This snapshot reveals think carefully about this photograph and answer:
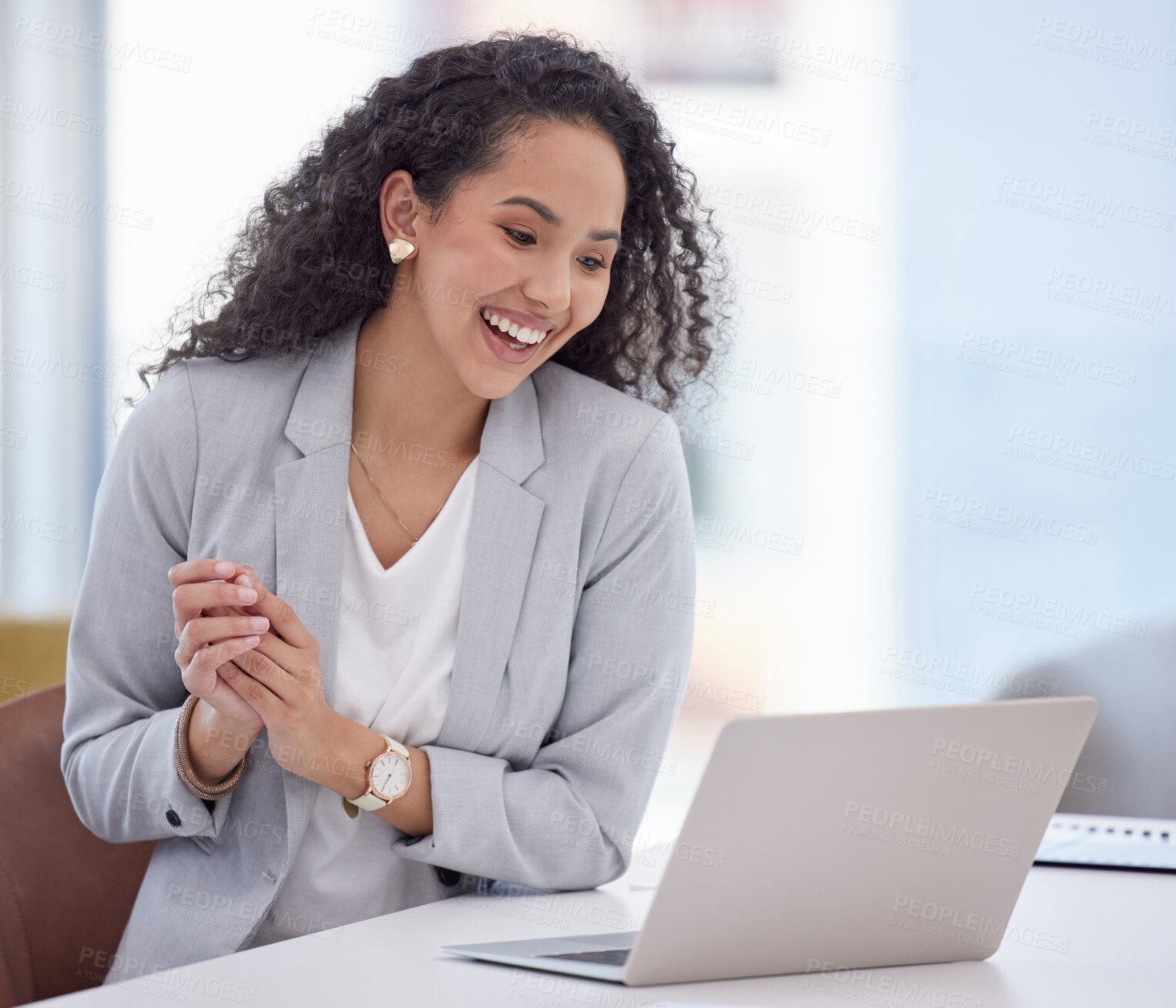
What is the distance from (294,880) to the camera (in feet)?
4.05

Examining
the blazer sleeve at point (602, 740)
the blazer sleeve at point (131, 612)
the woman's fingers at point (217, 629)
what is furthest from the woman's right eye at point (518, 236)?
the woman's fingers at point (217, 629)

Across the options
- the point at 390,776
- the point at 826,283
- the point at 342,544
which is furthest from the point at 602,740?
the point at 826,283

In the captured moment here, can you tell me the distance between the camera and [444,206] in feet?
4.45

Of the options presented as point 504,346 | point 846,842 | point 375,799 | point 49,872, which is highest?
point 504,346

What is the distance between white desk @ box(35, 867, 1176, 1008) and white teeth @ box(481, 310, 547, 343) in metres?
0.64

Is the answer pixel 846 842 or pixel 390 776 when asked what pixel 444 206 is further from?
pixel 846 842

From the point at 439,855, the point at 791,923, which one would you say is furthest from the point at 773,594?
A: the point at 791,923

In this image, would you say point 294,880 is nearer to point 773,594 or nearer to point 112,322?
point 773,594

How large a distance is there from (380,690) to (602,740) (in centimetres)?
26

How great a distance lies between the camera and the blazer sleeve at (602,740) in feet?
3.89

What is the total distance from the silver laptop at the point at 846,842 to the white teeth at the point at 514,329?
0.70 metres

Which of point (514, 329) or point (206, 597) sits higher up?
point (514, 329)

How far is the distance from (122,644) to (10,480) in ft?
7.29

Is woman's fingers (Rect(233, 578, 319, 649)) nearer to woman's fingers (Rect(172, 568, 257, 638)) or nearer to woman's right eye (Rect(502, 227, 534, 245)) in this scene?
woman's fingers (Rect(172, 568, 257, 638))
